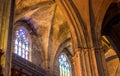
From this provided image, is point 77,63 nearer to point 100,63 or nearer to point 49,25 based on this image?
point 100,63

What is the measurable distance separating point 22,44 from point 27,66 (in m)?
1.63

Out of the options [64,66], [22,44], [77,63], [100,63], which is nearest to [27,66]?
[22,44]

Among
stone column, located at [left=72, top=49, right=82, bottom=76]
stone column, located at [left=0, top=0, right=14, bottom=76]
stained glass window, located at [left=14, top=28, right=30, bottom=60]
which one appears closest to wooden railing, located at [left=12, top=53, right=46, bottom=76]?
stained glass window, located at [left=14, top=28, right=30, bottom=60]

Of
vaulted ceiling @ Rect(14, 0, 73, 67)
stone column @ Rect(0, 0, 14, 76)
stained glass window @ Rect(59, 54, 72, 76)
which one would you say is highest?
vaulted ceiling @ Rect(14, 0, 73, 67)

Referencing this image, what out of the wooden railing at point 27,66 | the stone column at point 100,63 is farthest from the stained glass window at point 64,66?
the stone column at point 100,63

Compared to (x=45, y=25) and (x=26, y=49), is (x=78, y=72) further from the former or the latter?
(x=45, y=25)

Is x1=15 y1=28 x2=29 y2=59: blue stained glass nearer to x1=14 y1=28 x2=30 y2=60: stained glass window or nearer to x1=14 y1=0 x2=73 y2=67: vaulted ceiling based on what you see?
x1=14 y1=28 x2=30 y2=60: stained glass window

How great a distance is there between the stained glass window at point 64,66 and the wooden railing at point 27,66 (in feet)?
7.65

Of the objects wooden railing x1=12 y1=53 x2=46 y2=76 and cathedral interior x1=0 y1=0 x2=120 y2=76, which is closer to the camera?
cathedral interior x1=0 y1=0 x2=120 y2=76

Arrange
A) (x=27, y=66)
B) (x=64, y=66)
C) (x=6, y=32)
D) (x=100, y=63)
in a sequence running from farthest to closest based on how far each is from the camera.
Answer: (x=64, y=66) < (x=27, y=66) < (x=100, y=63) < (x=6, y=32)

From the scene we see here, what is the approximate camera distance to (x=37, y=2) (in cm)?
1611

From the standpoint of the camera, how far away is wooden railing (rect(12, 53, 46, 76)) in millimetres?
14837

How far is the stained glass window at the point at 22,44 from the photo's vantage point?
1605 cm

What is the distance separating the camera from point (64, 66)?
19.3 metres
